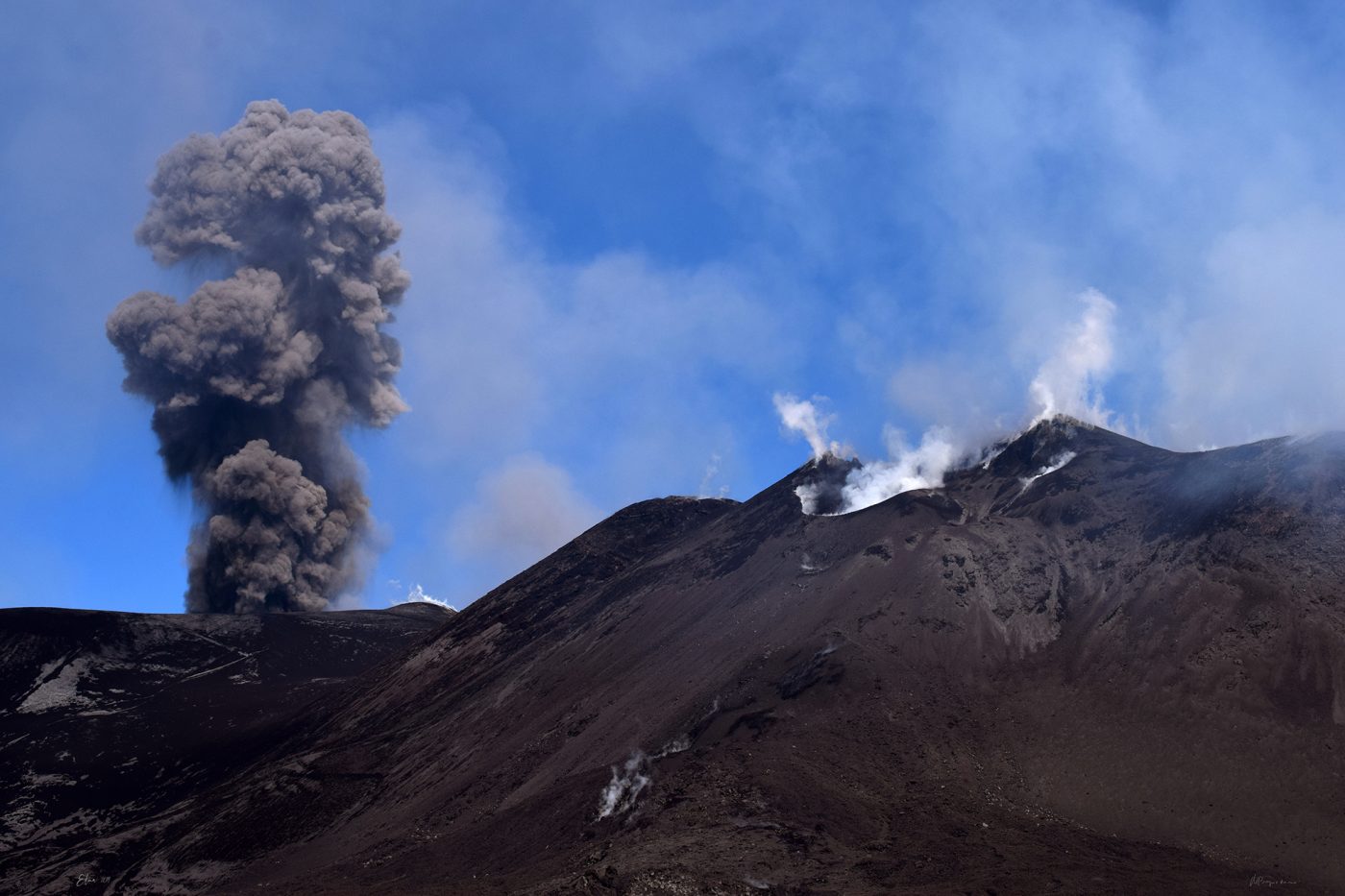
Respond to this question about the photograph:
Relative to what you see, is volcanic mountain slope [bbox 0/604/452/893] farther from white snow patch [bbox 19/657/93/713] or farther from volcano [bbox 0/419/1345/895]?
volcano [bbox 0/419/1345/895]

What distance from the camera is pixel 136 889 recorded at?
50594mm

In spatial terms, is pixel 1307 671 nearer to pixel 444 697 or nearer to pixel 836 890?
pixel 836 890

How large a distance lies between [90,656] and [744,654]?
5837cm

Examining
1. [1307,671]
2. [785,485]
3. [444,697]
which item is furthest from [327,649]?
[1307,671]

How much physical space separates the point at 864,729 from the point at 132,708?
5686 centimetres

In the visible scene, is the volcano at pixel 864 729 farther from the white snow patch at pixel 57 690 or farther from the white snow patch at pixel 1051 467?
→ the white snow patch at pixel 57 690
